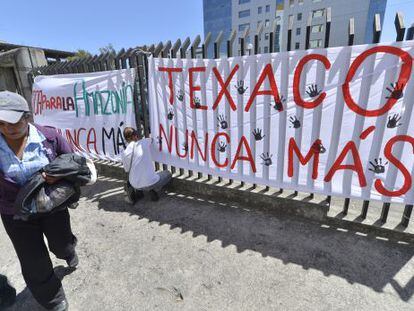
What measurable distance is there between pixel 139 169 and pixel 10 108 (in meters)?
2.13

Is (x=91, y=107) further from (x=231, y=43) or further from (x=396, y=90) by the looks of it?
(x=396, y=90)

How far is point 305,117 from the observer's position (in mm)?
2707

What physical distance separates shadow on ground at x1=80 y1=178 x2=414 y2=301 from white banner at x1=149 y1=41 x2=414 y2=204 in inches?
18.4

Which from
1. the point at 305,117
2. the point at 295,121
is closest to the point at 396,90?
the point at 305,117

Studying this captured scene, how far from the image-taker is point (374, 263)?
2.36 metres

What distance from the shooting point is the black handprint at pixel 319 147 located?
2.70 meters

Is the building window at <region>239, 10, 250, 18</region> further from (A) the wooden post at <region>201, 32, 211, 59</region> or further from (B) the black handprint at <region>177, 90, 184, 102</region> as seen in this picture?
(B) the black handprint at <region>177, 90, 184, 102</region>

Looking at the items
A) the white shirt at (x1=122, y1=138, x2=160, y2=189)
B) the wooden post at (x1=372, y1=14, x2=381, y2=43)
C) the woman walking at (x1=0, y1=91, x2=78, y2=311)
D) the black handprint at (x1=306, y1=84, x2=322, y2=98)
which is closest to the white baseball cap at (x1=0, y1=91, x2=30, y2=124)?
the woman walking at (x1=0, y1=91, x2=78, y2=311)

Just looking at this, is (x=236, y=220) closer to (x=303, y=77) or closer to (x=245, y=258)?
(x=245, y=258)

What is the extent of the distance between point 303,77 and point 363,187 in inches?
52.9

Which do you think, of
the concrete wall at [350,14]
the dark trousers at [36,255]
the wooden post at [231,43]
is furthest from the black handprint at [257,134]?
the concrete wall at [350,14]

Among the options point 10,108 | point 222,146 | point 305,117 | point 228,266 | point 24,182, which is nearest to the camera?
point 10,108

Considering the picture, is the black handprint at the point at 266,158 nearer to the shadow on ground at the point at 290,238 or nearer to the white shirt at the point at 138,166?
the shadow on ground at the point at 290,238

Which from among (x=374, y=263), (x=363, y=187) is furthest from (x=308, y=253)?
(x=363, y=187)
